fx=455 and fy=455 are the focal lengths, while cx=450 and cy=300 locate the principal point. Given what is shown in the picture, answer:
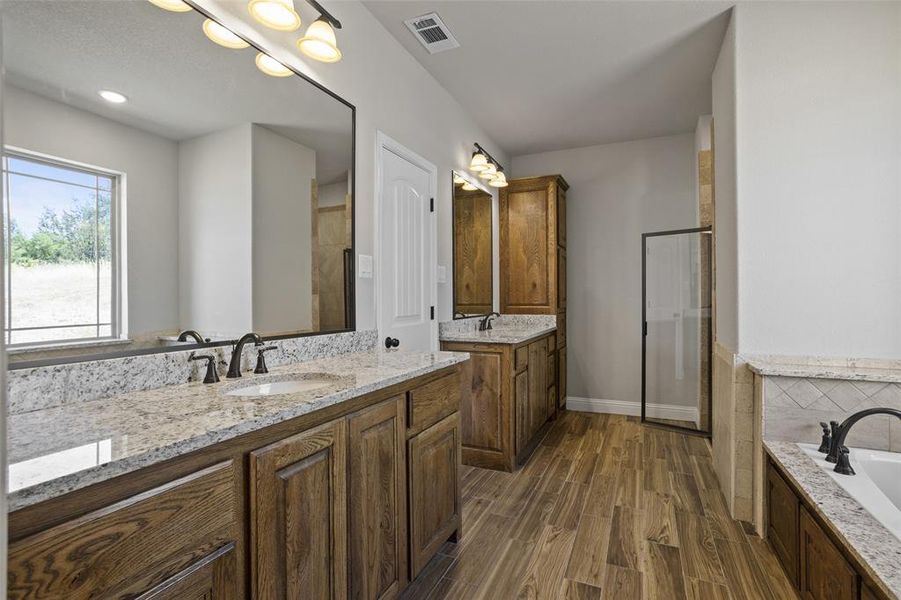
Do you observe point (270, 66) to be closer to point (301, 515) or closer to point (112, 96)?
point (112, 96)

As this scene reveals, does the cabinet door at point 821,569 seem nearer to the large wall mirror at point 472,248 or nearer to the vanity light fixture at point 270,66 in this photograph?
the large wall mirror at point 472,248

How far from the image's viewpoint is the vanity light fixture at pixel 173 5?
1.41 meters

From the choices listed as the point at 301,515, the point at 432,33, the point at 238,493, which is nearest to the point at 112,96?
the point at 238,493

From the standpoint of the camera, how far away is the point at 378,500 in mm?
1533

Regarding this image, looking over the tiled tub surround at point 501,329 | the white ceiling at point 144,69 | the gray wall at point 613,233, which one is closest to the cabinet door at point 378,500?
the white ceiling at point 144,69

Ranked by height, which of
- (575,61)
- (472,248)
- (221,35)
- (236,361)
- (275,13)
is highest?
(575,61)

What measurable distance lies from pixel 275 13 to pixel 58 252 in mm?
1087

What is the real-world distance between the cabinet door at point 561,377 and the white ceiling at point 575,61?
6.84ft

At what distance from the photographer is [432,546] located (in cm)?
188

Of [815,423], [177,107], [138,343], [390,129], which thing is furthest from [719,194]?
[138,343]

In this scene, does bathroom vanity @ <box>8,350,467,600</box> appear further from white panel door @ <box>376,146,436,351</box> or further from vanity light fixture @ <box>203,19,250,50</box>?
vanity light fixture @ <box>203,19,250,50</box>

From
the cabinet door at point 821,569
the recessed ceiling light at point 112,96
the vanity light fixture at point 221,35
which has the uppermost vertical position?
the vanity light fixture at point 221,35

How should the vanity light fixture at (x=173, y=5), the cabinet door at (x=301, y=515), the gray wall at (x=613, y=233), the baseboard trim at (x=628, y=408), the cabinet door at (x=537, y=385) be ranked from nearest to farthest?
Result: the cabinet door at (x=301, y=515)
the vanity light fixture at (x=173, y=5)
the cabinet door at (x=537, y=385)
the baseboard trim at (x=628, y=408)
the gray wall at (x=613, y=233)

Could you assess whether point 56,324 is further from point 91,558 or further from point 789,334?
point 789,334
